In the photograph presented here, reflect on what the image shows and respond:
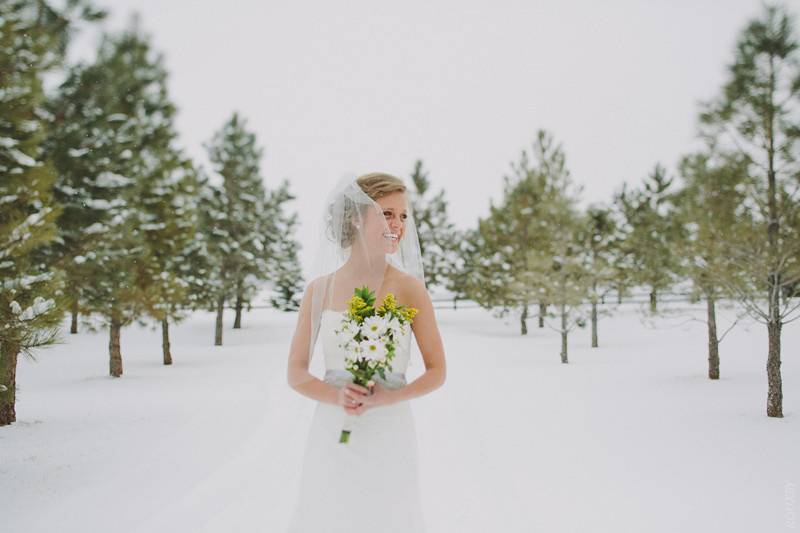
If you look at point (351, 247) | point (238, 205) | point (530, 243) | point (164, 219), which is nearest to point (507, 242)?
point (530, 243)

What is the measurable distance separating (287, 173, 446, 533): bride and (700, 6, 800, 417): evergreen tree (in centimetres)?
1012

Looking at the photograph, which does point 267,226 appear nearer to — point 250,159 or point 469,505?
point 250,159

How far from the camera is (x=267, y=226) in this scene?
34.1 meters

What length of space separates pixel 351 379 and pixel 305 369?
0.82 ft

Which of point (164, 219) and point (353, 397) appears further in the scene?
point (164, 219)

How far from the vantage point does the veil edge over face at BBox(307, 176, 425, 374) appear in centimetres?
302

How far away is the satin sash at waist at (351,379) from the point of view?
9.25 feet

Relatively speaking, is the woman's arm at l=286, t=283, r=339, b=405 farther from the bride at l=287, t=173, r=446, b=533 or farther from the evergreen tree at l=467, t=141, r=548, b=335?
the evergreen tree at l=467, t=141, r=548, b=335

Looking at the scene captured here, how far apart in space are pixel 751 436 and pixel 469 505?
612 centimetres

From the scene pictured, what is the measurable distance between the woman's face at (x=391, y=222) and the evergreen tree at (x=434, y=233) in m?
39.6

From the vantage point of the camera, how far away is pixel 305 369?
9.48ft

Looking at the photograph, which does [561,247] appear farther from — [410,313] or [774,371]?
[410,313]

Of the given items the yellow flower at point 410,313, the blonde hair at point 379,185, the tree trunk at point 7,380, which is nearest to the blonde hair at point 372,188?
the blonde hair at point 379,185

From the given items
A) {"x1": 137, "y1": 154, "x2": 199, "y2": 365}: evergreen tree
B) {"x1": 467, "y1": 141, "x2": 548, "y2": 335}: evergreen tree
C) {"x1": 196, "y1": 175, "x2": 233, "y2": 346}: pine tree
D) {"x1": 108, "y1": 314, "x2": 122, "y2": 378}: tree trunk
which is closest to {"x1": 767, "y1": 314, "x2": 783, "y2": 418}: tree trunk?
{"x1": 137, "y1": 154, "x2": 199, "y2": 365}: evergreen tree
